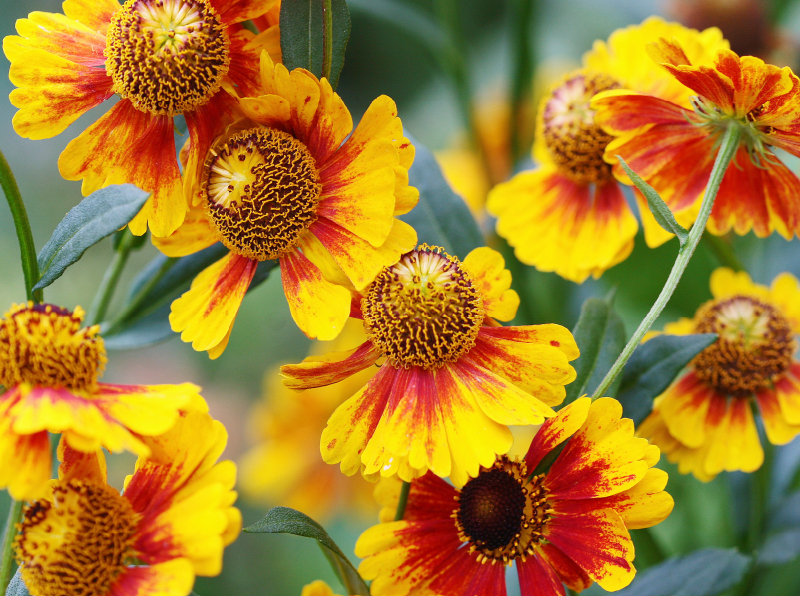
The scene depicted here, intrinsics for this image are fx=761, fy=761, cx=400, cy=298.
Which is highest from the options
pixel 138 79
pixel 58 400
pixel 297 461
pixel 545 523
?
pixel 138 79

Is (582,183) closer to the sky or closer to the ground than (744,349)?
closer to the sky

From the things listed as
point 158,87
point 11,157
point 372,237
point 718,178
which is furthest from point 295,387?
point 11,157

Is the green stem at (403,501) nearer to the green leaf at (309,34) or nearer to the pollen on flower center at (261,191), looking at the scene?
the pollen on flower center at (261,191)

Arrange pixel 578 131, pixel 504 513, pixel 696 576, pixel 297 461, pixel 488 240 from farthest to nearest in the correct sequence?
pixel 297 461, pixel 488 240, pixel 578 131, pixel 696 576, pixel 504 513

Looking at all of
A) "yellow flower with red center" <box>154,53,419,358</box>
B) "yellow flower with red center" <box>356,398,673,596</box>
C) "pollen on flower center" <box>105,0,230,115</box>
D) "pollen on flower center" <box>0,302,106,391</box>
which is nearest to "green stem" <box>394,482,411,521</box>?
"yellow flower with red center" <box>356,398,673,596</box>

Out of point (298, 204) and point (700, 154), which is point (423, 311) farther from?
point (700, 154)

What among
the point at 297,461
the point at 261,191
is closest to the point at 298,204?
the point at 261,191

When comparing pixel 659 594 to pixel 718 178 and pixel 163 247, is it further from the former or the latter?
pixel 163 247
